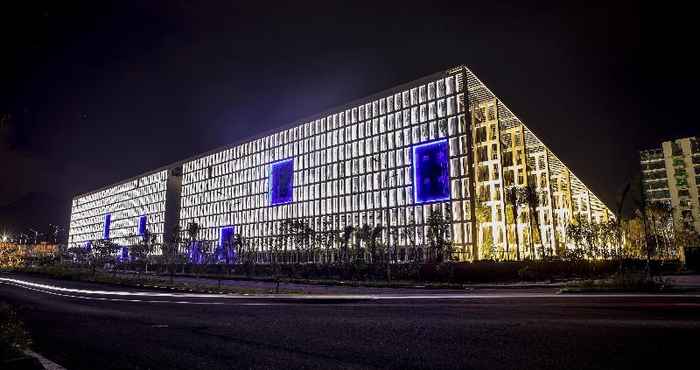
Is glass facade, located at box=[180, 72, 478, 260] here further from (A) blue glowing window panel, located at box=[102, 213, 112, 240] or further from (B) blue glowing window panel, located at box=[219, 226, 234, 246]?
(A) blue glowing window panel, located at box=[102, 213, 112, 240]

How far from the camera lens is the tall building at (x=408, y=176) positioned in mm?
70812

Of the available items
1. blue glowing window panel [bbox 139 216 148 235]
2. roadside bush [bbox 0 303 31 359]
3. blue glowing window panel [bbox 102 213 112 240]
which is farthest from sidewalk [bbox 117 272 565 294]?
blue glowing window panel [bbox 102 213 112 240]

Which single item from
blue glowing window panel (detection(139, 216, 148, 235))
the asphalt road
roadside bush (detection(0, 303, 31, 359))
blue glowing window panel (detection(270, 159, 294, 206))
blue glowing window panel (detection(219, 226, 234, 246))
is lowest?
the asphalt road

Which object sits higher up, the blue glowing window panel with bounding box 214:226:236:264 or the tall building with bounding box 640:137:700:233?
the tall building with bounding box 640:137:700:233

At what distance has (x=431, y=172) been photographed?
72.9 m

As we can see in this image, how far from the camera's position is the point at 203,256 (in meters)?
116

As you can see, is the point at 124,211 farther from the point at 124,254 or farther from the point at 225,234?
the point at 225,234

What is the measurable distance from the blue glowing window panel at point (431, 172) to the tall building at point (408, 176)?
181 millimetres

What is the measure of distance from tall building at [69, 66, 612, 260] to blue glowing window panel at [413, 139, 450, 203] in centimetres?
18

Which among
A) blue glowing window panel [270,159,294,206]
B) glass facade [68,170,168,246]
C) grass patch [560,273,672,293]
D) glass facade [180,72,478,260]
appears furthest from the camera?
glass facade [68,170,168,246]

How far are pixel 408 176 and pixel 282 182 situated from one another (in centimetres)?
3574

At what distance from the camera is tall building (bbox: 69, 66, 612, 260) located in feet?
232

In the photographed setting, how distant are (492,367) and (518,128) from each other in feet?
282

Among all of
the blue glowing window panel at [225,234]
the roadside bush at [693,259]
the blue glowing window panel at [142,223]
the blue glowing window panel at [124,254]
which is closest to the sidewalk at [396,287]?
the roadside bush at [693,259]
